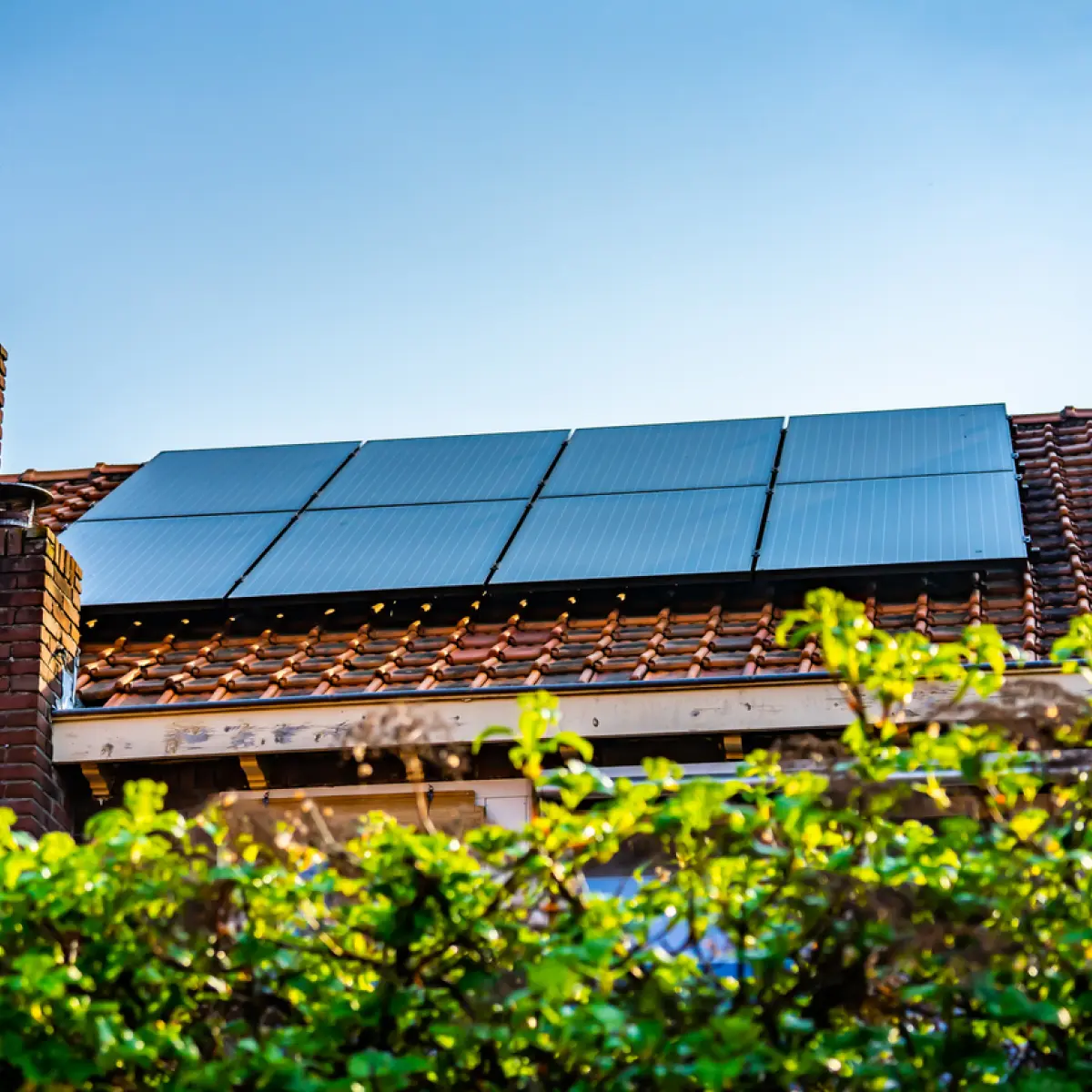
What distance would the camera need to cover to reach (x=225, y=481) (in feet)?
43.9

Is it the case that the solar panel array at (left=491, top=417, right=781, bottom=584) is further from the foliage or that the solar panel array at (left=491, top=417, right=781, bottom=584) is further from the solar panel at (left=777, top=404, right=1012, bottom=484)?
the foliage

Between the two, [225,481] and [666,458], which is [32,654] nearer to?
[225,481]

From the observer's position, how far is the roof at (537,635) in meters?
9.70

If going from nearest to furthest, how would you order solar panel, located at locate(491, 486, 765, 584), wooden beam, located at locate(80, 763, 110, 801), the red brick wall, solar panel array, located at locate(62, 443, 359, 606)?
the red brick wall < wooden beam, located at locate(80, 763, 110, 801) < solar panel, located at locate(491, 486, 765, 584) < solar panel array, located at locate(62, 443, 359, 606)

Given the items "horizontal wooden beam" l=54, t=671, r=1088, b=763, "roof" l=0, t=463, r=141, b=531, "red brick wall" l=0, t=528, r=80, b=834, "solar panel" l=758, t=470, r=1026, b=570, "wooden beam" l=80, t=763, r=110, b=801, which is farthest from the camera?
"roof" l=0, t=463, r=141, b=531

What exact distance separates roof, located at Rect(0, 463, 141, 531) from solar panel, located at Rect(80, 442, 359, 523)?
36cm

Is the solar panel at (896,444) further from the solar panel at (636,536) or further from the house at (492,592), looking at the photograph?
the solar panel at (636,536)

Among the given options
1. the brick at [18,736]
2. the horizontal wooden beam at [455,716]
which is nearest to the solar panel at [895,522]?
the horizontal wooden beam at [455,716]

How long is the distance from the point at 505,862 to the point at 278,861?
73 cm

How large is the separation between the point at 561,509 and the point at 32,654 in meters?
3.77

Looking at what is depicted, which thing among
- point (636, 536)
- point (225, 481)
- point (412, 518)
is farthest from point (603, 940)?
point (225, 481)

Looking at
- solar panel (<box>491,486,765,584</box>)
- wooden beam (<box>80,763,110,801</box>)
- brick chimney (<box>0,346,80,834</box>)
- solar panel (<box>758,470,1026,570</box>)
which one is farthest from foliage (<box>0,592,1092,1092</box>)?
solar panel (<box>491,486,765,584</box>)

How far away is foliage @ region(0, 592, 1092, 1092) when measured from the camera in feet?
15.6

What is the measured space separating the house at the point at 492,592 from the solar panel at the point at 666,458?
0.03 metres
